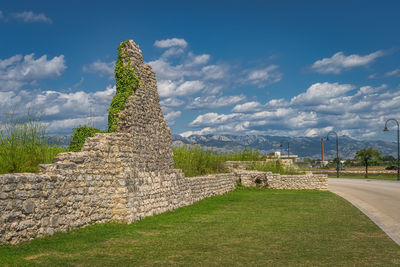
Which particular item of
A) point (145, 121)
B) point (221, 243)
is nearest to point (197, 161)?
point (145, 121)

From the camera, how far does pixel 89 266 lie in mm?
7836

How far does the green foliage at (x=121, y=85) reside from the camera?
15.0 meters

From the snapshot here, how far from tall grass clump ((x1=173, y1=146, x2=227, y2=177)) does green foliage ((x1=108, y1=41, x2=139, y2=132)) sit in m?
7.93

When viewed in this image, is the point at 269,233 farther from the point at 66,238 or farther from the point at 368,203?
the point at 368,203

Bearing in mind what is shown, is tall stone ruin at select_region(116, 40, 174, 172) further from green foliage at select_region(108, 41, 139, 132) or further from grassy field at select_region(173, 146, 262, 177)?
grassy field at select_region(173, 146, 262, 177)

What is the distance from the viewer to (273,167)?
35531 mm

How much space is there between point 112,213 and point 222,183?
44.4 feet

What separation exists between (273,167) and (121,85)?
22.6 m

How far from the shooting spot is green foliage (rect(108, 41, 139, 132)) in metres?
15.0

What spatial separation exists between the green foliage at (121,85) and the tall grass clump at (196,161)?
7934 millimetres

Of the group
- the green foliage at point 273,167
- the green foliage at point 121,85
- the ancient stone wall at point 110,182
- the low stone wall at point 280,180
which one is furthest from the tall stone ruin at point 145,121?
the green foliage at point 273,167

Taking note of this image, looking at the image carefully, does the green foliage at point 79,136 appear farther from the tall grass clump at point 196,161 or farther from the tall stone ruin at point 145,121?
the tall grass clump at point 196,161

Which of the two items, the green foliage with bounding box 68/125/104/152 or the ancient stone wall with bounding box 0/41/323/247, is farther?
the green foliage with bounding box 68/125/104/152

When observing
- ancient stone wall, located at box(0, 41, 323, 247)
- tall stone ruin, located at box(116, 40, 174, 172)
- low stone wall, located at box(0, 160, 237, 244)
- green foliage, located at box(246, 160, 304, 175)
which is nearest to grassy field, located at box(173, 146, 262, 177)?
green foliage, located at box(246, 160, 304, 175)
